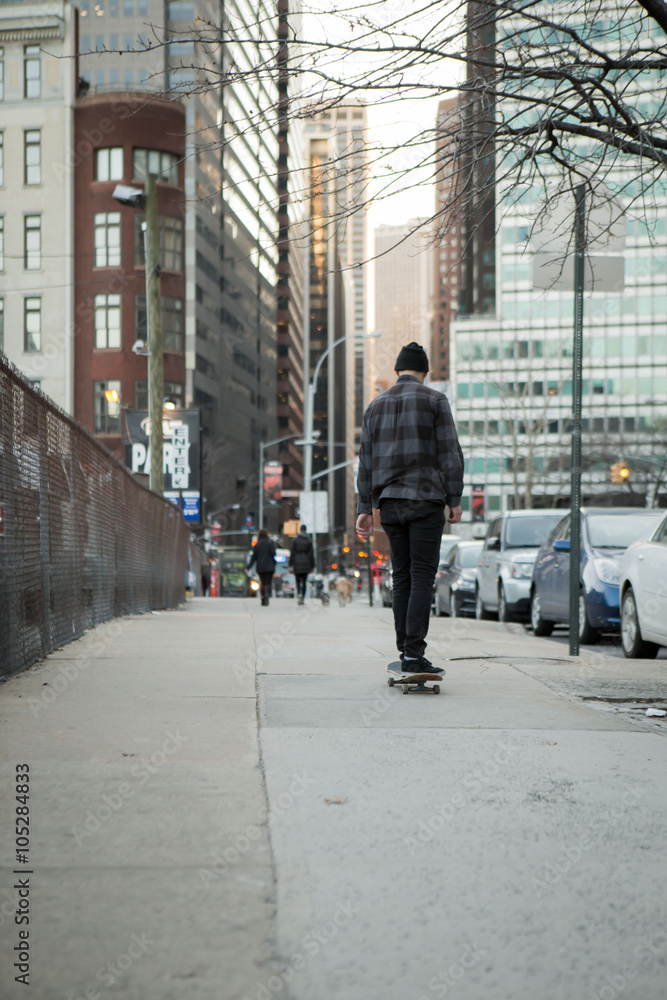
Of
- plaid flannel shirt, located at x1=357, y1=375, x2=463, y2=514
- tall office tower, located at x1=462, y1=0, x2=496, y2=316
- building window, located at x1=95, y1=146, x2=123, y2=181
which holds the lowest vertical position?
plaid flannel shirt, located at x1=357, y1=375, x2=463, y2=514

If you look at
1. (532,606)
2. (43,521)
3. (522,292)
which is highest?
(522,292)

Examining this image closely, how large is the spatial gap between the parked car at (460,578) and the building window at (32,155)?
5151 centimetres

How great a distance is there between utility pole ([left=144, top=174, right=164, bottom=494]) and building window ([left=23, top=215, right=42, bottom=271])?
141 feet

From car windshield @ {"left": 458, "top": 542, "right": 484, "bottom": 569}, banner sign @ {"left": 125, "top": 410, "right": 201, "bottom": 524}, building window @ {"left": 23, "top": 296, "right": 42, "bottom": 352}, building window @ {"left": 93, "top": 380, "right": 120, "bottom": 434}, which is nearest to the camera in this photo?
car windshield @ {"left": 458, "top": 542, "right": 484, "bottom": 569}

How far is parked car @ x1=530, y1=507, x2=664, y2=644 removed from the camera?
12422mm

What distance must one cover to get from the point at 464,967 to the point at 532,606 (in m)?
12.6

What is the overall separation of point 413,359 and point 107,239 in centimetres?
5998

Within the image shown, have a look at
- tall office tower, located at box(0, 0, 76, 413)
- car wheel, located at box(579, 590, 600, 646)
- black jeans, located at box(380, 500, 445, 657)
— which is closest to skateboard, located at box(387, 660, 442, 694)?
black jeans, located at box(380, 500, 445, 657)

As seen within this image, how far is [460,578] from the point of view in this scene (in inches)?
798

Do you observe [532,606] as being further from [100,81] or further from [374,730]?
[100,81]

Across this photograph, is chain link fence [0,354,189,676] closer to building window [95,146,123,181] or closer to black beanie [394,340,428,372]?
black beanie [394,340,428,372]

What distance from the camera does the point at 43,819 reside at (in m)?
3.55

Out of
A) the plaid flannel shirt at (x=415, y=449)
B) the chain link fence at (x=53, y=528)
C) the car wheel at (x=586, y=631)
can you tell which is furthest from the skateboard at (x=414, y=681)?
the car wheel at (x=586, y=631)

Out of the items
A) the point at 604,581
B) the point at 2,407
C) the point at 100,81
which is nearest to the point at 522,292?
the point at 100,81
